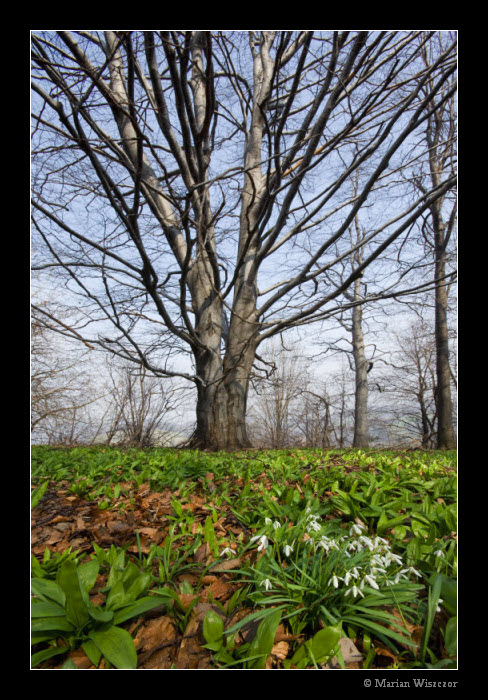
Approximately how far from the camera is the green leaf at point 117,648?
894 millimetres

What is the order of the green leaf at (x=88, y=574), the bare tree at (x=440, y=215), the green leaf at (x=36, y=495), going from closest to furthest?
the green leaf at (x=88, y=574) → the green leaf at (x=36, y=495) → the bare tree at (x=440, y=215)

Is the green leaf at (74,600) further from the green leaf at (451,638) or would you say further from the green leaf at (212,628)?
the green leaf at (451,638)

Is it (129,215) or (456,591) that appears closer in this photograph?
(456,591)

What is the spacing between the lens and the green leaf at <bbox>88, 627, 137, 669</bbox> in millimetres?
894

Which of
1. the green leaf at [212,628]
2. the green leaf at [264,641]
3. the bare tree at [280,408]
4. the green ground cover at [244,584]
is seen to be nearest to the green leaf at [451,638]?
the green ground cover at [244,584]

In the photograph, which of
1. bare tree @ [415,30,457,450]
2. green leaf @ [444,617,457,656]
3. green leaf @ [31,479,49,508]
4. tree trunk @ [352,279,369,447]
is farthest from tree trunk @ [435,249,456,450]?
tree trunk @ [352,279,369,447]

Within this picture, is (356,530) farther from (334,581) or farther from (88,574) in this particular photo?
(88,574)

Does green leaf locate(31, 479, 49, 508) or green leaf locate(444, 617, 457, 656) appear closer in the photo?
green leaf locate(444, 617, 457, 656)

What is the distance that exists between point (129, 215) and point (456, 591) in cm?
403

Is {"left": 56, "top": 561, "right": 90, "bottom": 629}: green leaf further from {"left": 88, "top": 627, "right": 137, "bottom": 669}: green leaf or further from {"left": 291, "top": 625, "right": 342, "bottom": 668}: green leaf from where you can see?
{"left": 291, "top": 625, "right": 342, "bottom": 668}: green leaf

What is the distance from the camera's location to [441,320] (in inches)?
158

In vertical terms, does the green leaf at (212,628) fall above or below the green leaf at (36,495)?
below
